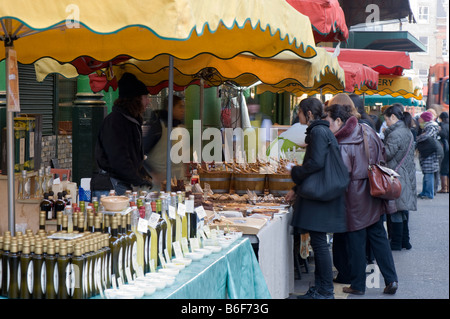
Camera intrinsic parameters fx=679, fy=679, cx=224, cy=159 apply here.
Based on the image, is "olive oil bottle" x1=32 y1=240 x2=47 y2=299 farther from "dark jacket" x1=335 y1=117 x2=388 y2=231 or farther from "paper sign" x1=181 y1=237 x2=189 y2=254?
"dark jacket" x1=335 y1=117 x2=388 y2=231

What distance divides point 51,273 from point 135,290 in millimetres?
469

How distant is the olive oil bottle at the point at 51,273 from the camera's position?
Result: 3283mm

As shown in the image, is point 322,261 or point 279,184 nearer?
point 322,261

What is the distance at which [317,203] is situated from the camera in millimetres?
6488

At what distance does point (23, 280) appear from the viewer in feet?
10.9

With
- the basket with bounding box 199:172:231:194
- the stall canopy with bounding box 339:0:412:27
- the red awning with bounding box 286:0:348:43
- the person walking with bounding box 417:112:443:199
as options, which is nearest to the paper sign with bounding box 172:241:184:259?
the basket with bounding box 199:172:231:194

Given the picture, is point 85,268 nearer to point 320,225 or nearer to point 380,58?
point 320,225

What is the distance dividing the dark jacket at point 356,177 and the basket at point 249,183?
3.74ft

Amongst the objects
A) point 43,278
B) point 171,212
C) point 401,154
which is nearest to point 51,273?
point 43,278

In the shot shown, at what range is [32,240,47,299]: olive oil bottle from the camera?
130 inches

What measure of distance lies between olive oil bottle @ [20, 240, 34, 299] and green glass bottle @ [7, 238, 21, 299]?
0.02 m

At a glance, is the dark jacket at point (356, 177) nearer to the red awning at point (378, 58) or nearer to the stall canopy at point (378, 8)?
the red awning at point (378, 58)

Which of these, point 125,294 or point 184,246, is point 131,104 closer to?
point 184,246
